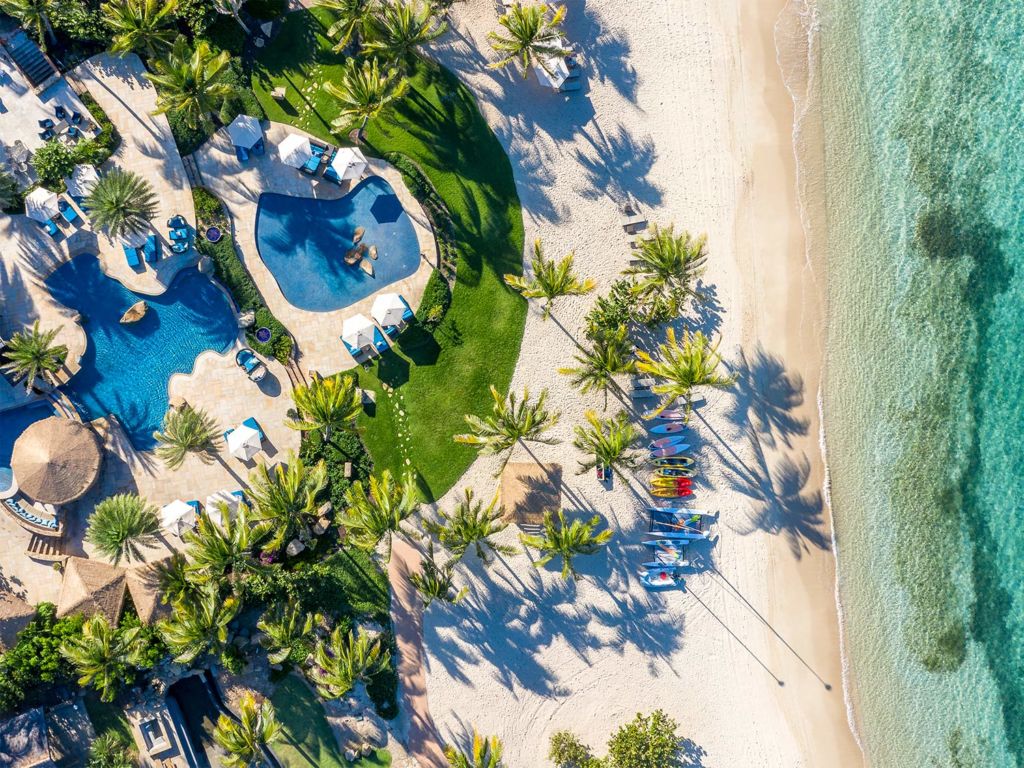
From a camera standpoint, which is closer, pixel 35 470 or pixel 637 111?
pixel 35 470

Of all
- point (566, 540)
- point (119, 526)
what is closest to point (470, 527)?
point (566, 540)

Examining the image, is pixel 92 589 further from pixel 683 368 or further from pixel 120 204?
pixel 683 368

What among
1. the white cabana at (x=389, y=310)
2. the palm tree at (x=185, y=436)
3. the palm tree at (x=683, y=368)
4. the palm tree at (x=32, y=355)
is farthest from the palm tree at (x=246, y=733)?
the palm tree at (x=683, y=368)

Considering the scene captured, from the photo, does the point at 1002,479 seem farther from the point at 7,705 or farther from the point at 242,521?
the point at 7,705

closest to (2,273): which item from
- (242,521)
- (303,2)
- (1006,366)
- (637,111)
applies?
(242,521)

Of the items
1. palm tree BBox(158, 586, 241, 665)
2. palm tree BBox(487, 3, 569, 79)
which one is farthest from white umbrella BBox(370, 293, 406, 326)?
palm tree BBox(158, 586, 241, 665)
